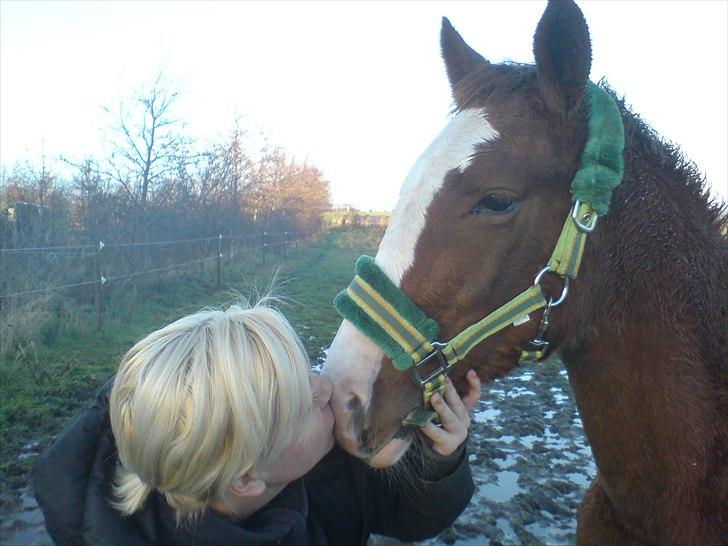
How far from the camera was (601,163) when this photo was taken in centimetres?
194

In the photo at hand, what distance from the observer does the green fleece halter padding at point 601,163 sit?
6.28 ft

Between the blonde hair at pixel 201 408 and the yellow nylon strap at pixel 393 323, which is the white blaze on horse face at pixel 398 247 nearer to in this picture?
the yellow nylon strap at pixel 393 323

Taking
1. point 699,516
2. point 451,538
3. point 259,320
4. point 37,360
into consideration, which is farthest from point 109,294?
point 699,516

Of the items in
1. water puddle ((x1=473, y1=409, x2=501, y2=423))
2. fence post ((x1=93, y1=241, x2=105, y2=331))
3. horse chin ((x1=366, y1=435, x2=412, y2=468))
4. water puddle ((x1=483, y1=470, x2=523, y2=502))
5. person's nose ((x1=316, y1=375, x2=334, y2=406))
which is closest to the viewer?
person's nose ((x1=316, y1=375, x2=334, y2=406))

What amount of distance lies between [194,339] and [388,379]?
2.28ft

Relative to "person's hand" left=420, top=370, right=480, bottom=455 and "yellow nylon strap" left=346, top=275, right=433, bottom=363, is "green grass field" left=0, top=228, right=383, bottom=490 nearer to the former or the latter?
"yellow nylon strap" left=346, top=275, right=433, bottom=363

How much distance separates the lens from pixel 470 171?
6.28 ft

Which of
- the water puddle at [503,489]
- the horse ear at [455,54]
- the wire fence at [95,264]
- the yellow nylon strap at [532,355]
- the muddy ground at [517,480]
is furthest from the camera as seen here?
the wire fence at [95,264]

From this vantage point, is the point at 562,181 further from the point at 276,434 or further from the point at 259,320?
the point at 276,434

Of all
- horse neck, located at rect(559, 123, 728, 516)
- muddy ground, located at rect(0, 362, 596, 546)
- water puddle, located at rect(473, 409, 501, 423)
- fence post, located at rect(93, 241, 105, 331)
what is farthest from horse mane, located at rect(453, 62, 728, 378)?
fence post, located at rect(93, 241, 105, 331)

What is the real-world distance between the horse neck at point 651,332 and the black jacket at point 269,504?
0.59 metres

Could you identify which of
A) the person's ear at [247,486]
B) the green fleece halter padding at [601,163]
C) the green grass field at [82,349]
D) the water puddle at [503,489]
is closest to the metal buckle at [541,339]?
the green fleece halter padding at [601,163]

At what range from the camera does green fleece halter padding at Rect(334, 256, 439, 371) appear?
1866 millimetres

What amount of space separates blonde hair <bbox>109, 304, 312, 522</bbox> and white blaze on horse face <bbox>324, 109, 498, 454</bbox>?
0.25 metres
